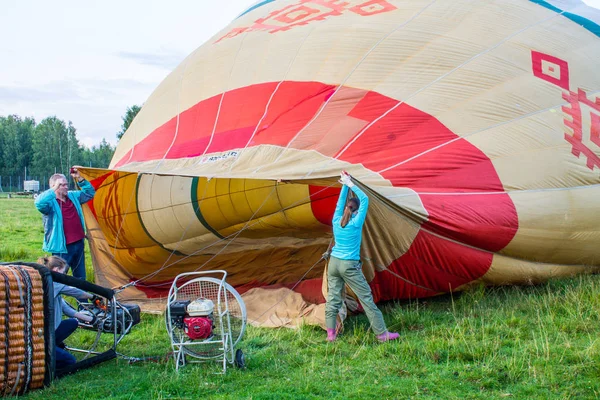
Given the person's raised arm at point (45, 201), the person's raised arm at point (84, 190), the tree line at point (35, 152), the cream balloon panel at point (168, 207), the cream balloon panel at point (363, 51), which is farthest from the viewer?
the tree line at point (35, 152)

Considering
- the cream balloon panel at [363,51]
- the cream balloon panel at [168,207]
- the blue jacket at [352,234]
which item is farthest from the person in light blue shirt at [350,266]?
the cream balloon panel at [168,207]

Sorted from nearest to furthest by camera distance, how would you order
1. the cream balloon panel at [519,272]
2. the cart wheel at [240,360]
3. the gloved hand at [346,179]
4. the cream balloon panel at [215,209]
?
the cart wheel at [240,360], the gloved hand at [346,179], the cream balloon panel at [519,272], the cream balloon panel at [215,209]

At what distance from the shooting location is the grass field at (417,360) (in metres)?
3.40

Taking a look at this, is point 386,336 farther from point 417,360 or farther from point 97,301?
point 97,301

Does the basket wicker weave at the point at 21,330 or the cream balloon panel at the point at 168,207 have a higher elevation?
the cream balloon panel at the point at 168,207

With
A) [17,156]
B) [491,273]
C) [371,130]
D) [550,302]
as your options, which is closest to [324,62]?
[371,130]

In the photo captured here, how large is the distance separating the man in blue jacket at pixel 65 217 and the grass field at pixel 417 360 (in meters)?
1.16

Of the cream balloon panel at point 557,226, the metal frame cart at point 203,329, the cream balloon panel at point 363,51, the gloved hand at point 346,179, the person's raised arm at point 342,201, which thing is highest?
the cream balloon panel at point 363,51

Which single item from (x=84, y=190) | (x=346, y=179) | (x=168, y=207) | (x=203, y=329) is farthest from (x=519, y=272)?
(x=84, y=190)

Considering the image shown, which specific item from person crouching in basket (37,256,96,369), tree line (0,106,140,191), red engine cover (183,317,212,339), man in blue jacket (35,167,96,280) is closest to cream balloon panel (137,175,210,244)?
man in blue jacket (35,167,96,280)

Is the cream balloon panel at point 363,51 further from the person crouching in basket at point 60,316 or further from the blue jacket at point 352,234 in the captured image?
the person crouching in basket at point 60,316

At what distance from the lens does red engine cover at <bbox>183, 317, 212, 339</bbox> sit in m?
3.97

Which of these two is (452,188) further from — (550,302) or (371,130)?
(550,302)

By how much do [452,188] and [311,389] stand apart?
2061mm
